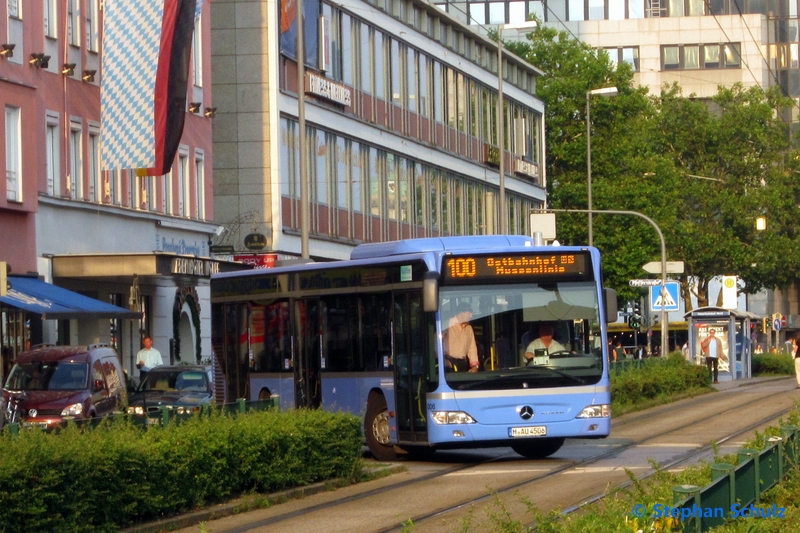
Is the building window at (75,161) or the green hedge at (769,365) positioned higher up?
the building window at (75,161)

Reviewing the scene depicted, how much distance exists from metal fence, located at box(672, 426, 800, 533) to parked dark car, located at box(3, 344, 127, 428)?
42.3ft

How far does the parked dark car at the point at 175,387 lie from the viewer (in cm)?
2622

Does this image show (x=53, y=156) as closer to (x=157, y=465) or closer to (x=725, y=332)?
(x=157, y=465)

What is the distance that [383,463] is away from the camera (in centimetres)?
1950

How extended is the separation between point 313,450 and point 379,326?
3902 mm

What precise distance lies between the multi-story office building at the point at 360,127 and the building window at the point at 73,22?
534 cm

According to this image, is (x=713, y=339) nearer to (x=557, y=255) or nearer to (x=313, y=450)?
(x=557, y=255)

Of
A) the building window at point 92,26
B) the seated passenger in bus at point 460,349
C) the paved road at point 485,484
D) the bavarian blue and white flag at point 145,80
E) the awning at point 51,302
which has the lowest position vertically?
the paved road at point 485,484

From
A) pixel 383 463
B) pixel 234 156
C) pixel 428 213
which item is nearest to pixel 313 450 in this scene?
pixel 383 463

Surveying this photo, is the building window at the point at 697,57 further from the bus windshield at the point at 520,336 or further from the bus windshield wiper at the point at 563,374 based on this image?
the bus windshield wiper at the point at 563,374

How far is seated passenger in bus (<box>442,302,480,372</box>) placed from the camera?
760 inches

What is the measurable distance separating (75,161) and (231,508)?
2280 centimetres

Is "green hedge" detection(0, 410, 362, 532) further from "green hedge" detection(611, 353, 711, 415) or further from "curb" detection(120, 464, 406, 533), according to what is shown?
"green hedge" detection(611, 353, 711, 415)

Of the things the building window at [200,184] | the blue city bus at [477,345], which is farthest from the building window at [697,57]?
the blue city bus at [477,345]
